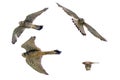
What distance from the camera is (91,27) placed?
4.62 meters

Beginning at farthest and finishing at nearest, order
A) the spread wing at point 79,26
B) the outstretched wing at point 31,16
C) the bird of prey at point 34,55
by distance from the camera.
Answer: the outstretched wing at point 31,16
the spread wing at point 79,26
the bird of prey at point 34,55

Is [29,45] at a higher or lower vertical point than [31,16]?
lower

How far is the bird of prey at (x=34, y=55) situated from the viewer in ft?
14.1

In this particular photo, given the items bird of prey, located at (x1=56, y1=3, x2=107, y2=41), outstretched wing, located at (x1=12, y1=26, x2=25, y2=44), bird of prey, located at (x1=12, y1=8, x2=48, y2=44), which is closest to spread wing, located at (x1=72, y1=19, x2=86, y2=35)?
bird of prey, located at (x1=56, y1=3, x2=107, y2=41)

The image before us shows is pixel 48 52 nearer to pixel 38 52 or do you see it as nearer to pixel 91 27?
pixel 38 52

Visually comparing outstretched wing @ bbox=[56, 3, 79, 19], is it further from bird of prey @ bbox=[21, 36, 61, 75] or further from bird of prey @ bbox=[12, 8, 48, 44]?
bird of prey @ bbox=[21, 36, 61, 75]

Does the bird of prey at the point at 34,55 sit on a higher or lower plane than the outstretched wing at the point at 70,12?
lower

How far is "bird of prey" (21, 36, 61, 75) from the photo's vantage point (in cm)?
431

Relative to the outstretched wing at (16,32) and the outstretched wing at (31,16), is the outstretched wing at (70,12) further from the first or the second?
the outstretched wing at (16,32)

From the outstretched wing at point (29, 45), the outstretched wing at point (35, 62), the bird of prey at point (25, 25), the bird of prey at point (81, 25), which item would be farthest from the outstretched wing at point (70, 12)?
the outstretched wing at point (35, 62)

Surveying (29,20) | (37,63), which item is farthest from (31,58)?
(29,20)

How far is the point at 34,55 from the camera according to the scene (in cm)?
442

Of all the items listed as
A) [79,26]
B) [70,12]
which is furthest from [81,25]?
[70,12]

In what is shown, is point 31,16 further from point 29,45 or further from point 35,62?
point 35,62
